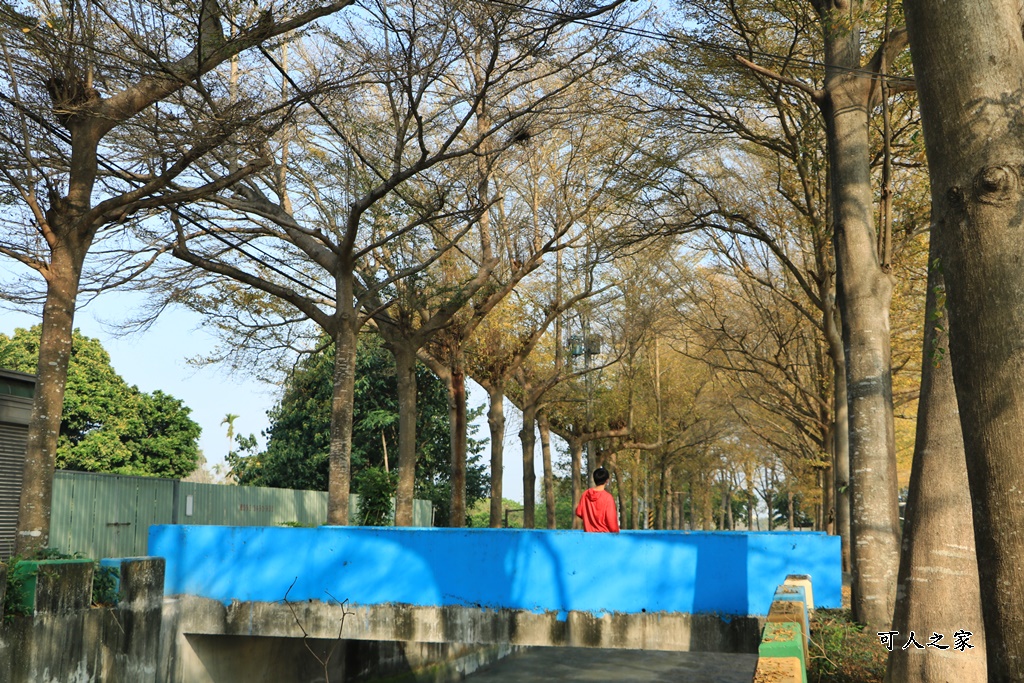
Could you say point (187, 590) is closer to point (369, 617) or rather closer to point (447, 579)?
point (369, 617)

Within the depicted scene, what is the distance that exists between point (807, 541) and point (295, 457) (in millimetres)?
36461

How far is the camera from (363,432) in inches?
1801

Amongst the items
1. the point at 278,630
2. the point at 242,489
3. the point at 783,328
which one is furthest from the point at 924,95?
the point at 783,328

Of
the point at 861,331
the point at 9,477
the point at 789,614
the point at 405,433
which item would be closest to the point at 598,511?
the point at 861,331

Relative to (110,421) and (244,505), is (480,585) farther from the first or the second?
(110,421)

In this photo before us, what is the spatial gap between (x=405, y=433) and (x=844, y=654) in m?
14.8

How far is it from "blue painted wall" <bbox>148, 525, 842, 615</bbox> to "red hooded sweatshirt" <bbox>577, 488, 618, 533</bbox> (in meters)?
0.40

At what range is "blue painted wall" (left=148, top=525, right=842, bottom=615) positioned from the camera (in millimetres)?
12523

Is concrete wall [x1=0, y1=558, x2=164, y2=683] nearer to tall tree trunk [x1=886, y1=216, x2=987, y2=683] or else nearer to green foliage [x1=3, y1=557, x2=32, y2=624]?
green foliage [x1=3, y1=557, x2=32, y2=624]

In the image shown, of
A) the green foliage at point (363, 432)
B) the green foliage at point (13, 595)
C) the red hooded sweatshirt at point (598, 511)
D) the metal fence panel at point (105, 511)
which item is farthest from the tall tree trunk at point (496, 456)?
the green foliage at point (363, 432)

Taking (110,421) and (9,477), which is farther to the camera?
(110,421)

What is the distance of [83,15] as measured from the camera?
12.4 metres

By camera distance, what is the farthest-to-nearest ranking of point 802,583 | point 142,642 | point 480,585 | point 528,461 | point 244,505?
point 528,461 < point 244,505 < point 480,585 < point 142,642 < point 802,583

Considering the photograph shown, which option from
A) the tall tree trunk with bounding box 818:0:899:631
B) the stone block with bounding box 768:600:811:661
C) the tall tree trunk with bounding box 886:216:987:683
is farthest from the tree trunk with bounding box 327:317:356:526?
the tall tree trunk with bounding box 886:216:987:683
